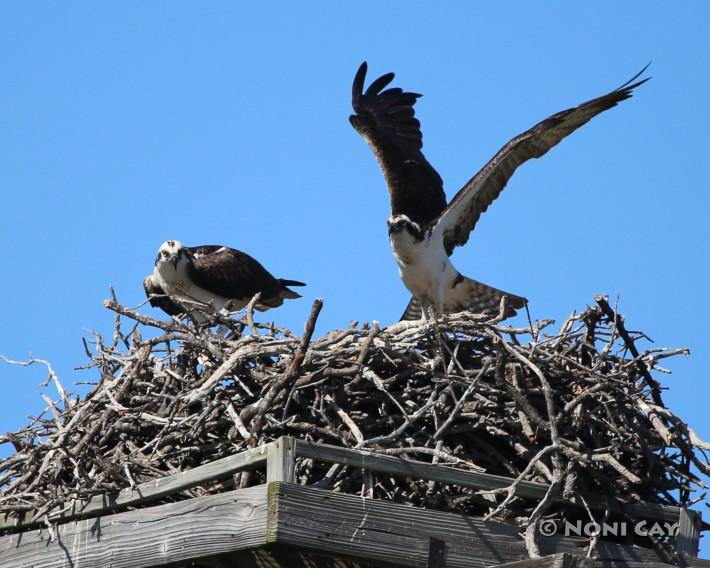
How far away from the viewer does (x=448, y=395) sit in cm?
518

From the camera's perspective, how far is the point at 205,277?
8.38m

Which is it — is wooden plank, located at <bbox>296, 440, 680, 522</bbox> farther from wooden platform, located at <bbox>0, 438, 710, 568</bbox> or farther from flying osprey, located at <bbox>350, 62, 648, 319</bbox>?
flying osprey, located at <bbox>350, 62, 648, 319</bbox>

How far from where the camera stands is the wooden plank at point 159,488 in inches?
162

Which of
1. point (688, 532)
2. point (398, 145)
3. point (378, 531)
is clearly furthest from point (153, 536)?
point (398, 145)

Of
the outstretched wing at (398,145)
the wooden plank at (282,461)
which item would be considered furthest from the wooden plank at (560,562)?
the outstretched wing at (398,145)

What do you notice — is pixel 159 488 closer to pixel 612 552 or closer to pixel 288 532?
pixel 288 532

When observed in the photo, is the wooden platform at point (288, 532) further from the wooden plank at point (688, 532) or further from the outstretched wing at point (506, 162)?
the outstretched wing at point (506, 162)

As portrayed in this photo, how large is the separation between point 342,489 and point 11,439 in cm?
197

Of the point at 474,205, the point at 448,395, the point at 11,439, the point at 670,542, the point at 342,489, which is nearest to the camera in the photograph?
the point at 342,489

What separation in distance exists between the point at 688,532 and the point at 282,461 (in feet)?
6.08

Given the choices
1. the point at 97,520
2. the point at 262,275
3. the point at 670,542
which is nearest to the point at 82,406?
the point at 97,520

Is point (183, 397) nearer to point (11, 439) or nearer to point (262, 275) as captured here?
point (11, 439)

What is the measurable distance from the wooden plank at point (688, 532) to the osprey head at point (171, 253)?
460cm

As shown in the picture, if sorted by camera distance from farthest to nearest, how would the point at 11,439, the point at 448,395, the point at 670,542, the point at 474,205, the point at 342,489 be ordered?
the point at 474,205 < the point at 11,439 < the point at 448,395 < the point at 670,542 < the point at 342,489
